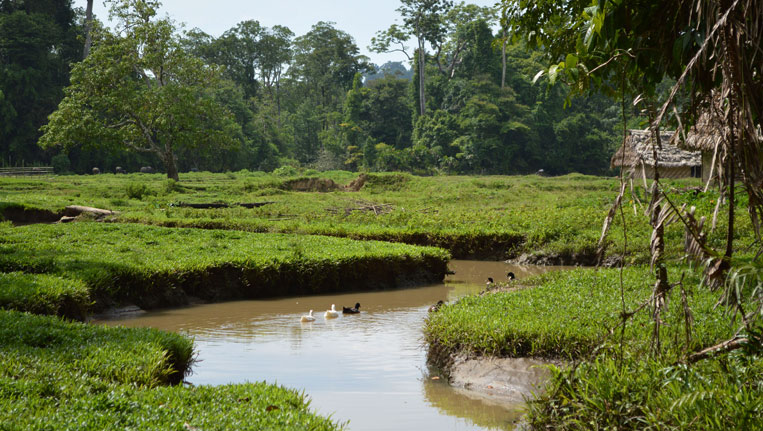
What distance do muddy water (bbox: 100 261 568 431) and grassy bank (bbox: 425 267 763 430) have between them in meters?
0.68

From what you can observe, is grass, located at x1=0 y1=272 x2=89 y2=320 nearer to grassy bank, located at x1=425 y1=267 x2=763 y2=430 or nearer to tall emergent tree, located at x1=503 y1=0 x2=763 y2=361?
grassy bank, located at x1=425 y1=267 x2=763 y2=430

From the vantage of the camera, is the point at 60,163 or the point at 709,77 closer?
the point at 709,77

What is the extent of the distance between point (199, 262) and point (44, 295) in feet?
11.8

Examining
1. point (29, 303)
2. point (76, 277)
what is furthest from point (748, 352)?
point (76, 277)

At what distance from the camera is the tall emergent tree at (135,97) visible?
32938mm

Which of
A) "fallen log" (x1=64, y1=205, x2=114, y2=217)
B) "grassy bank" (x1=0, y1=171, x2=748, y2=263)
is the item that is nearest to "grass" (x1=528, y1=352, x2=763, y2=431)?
"grassy bank" (x1=0, y1=171, x2=748, y2=263)

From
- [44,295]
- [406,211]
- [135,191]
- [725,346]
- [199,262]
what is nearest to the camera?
[725,346]

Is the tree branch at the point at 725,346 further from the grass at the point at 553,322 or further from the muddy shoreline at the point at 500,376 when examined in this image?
the muddy shoreline at the point at 500,376

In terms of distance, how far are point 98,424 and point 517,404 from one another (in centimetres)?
378

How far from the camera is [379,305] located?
12180 millimetres

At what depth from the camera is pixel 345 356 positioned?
337 inches

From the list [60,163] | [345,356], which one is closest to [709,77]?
[345,356]

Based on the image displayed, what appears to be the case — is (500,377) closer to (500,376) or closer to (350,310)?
(500,376)

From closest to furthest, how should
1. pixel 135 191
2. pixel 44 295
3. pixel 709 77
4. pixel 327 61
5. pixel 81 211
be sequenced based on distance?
pixel 709 77
pixel 44 295
pixel 81 211
pixel 135 191
pixel 327 61
